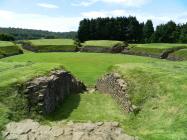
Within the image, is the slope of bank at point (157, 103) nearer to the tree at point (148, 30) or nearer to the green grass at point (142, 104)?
the green grass at point (142, 104)

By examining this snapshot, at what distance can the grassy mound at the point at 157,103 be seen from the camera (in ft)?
56.2

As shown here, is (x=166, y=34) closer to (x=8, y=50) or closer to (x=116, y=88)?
(x=8, y=50)

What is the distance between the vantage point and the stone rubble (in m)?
16.9

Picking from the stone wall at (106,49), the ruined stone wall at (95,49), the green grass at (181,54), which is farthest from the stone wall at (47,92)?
the stone wall at (106,49)

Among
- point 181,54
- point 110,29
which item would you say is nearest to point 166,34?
point 110,29

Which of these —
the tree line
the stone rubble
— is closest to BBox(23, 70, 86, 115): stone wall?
the stone rubble

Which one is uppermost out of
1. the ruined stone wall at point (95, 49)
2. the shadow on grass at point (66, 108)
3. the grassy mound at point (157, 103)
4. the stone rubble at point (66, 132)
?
the grassy mound at point (157, 103)

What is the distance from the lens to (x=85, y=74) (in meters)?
A: 41.9

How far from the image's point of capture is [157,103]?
2127cm

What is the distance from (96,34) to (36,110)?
9205 cm

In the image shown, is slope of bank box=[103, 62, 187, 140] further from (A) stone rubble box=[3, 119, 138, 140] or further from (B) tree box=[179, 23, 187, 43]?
(B) tree box=[179, 23, 187, 43]

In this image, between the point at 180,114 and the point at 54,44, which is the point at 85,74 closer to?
the point at 180,114

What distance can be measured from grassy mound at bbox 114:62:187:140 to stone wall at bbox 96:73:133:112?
1.41 ft

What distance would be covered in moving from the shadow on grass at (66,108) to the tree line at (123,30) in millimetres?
81001
